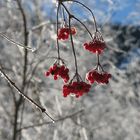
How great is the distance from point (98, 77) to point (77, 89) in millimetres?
131

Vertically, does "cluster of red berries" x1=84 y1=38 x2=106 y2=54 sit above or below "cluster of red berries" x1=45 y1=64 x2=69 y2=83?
above

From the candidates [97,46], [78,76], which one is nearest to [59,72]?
[78,76]

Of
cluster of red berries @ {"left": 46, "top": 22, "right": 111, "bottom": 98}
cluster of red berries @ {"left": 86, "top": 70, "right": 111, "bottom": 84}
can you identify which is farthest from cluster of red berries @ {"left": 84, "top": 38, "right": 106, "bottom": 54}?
cluster of red berries @ {"left": 86, "top": 70, "right": 111, "bottom": 84}

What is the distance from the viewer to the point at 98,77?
2492 mm

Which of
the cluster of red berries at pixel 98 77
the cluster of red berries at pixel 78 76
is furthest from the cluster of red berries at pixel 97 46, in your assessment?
the cluster of red berries at pixel 98 77

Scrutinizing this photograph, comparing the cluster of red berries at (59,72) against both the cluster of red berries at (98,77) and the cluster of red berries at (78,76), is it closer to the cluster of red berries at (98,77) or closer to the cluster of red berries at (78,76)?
the cluster of red berries at (78,76)

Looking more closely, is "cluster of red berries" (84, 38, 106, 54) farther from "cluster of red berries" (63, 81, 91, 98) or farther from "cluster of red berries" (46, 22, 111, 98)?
"cluster of red berries" (63, 81, 91, 98)

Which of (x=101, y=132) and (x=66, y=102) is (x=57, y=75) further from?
(x=101, y=132)

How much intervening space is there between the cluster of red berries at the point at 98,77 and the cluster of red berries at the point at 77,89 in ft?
0.18

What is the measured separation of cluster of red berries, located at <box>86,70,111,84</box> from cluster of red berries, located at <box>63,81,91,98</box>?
0.18 ft

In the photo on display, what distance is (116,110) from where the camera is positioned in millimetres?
15922

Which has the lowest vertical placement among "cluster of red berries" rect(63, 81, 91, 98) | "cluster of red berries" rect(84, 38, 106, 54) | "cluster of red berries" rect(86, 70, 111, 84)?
"cluster of red berries" rect(63, 81, 91, 98)

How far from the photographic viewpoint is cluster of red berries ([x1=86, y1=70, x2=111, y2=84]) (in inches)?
97.7

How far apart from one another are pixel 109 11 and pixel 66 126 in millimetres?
3664
